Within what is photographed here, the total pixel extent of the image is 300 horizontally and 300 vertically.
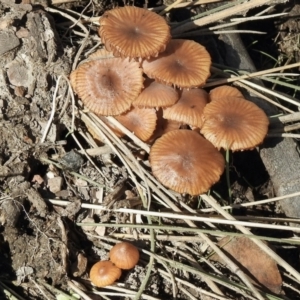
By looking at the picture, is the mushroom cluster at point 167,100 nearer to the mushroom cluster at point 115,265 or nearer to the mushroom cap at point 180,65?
the mushroom cap at point 180,65

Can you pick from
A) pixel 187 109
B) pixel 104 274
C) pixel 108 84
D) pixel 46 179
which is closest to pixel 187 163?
pixel 187 109

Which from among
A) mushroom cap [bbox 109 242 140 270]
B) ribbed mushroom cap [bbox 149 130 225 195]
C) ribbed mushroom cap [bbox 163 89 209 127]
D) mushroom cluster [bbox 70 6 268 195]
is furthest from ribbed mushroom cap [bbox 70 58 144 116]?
mushroom cap [bbox 109 242 140 270]

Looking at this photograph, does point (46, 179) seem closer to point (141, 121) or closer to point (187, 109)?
point (141, 121)

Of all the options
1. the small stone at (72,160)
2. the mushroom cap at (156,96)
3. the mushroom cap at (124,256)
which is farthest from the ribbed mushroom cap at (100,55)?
the mushroom cap at (124,256)

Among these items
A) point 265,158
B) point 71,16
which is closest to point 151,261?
point 265,158

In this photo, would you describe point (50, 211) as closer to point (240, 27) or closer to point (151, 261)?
point (151, 261)

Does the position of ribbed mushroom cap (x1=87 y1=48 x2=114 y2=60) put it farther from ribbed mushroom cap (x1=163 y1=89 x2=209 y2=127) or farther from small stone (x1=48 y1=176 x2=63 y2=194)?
small stone (x1=48 y1=176 x2=63 y2=194)
